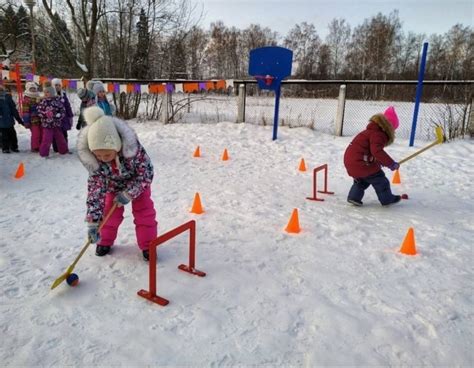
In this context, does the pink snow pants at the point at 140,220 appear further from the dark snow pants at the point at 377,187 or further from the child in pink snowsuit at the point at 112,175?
the dark snow pants at the point at 377,187

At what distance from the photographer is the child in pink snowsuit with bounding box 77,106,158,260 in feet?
8.96

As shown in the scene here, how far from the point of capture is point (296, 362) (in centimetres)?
218

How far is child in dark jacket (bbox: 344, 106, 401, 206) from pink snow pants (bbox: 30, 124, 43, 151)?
628 cm

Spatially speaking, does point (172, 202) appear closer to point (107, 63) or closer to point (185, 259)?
point (185, 259)

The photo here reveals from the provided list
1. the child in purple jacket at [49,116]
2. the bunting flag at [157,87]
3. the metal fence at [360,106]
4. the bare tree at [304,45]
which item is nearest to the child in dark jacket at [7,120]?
the child in purple jacket at [49,116]

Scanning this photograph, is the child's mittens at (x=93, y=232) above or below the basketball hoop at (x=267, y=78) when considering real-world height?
below

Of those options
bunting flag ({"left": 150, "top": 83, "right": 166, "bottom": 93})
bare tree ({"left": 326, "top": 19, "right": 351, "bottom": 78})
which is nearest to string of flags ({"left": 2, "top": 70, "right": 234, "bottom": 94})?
bunting flag ({"left": 150, "top": 83, "right": 166, "bottom": 93})

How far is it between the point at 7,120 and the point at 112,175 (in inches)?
219

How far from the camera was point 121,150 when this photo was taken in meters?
2.89

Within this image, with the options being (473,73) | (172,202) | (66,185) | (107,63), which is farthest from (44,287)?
(473,73)

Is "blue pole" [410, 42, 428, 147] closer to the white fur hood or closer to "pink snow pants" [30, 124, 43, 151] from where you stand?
the white fur hood

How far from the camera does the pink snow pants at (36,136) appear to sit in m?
7.33

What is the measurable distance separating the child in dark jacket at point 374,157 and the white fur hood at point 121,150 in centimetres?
323

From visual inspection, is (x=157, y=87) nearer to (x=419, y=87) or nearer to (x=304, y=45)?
(x=419, y=87)
